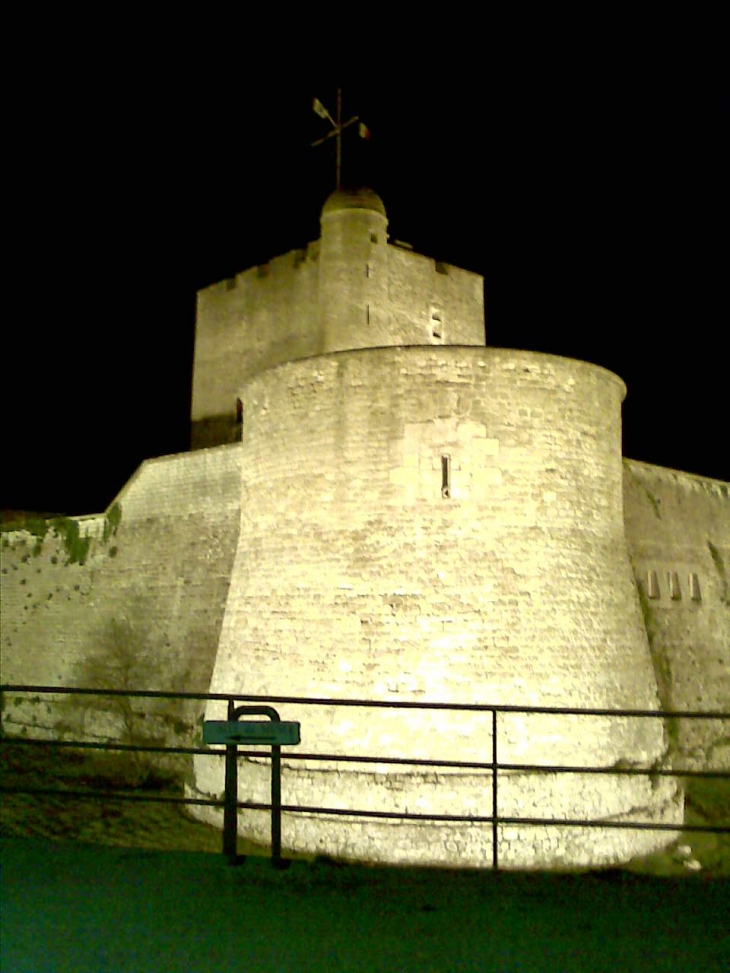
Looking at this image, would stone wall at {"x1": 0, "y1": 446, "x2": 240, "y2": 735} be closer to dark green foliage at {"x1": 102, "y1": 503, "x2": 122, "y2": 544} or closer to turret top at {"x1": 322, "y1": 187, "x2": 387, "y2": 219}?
dark green foliage at {"x1": 102, "y1": 503, "x2": 122, "y2": 544}

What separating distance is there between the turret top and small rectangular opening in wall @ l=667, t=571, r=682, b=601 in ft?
30.0

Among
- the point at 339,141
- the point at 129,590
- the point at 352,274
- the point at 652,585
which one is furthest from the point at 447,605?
the point at 339,141

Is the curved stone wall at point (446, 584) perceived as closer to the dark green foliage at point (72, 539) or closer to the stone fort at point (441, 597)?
the stone fort at point (441, 597)

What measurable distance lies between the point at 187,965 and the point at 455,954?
110cm

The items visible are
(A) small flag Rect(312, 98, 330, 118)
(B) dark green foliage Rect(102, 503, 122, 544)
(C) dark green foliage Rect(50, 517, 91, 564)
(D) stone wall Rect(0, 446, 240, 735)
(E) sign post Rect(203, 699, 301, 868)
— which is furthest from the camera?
(A) small flag Rect(312, 98, 330, 118)

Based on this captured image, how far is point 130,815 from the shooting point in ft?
39.1

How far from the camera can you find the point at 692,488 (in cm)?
1759

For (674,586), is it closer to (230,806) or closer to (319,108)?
(319,108)

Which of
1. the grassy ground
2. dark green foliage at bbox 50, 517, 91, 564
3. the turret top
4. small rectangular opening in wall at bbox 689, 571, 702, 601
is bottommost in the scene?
the grassy ground

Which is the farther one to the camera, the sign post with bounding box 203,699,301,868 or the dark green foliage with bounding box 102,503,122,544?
the dark green foliage with bounding box 102,503,122,544

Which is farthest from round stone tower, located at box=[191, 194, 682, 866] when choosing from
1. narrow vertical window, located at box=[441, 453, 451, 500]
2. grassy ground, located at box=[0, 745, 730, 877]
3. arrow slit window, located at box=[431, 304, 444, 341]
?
arrow slit window, located at box=[431, 304, 444, 341]

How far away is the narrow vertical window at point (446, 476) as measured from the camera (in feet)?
33.8

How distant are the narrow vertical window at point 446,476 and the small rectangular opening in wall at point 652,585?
21.8 ft

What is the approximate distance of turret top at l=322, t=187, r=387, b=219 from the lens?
709 inches
